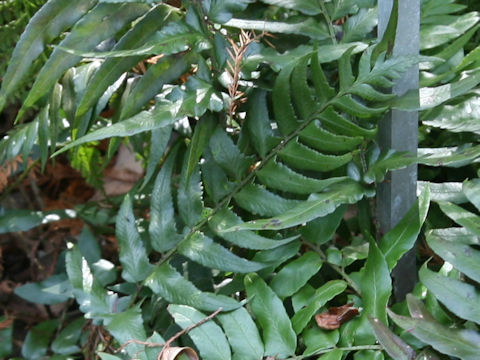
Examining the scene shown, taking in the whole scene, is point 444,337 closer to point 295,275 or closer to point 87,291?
point 295,275

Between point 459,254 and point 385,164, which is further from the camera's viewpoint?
point 385,164

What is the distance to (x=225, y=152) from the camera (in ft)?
3.81

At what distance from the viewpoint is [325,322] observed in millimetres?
1055

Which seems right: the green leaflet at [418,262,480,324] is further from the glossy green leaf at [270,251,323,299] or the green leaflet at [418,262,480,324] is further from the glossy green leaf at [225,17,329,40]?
the glossy green leaf at [225,17,329,40]

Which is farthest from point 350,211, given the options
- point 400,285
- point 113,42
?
point 113,42

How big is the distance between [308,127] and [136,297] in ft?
1.49

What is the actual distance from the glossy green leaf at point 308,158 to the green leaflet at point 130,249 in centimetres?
31

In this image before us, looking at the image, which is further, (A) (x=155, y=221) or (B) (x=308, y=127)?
(A) (x=155, y=221)

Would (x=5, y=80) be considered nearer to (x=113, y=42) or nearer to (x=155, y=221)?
(x=113, y=42)

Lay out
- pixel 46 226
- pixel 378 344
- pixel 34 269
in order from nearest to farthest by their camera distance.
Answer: pixel 378 344 < pixel 34 269 < pixel 46 226

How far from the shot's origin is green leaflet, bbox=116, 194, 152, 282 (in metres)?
1.23

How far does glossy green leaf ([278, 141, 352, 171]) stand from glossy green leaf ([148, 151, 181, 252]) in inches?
9.0

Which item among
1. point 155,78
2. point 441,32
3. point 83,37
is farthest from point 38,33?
point 441,32

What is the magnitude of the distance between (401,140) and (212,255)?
38 centimetres
